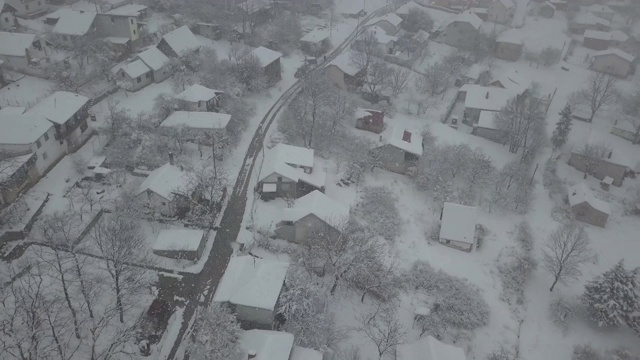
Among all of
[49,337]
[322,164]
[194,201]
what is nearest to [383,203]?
[322,164]

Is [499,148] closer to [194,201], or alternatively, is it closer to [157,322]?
[194,201]

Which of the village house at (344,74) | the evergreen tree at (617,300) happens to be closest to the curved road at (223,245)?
the village house at (344,74)

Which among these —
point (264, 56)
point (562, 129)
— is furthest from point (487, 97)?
point (264, 56)

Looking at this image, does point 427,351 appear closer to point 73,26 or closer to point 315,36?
point 315,36

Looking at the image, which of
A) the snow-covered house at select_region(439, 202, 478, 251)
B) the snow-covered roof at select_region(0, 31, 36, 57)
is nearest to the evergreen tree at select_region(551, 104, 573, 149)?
the snow-covered house at select_region(439, 202, 478, 251)

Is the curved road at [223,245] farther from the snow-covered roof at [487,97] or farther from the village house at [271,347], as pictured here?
the snow-covered roof at [487,97]

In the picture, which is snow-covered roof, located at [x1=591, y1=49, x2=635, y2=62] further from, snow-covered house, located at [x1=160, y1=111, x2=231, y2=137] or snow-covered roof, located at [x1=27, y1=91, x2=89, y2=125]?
snow-covered roof, located at [x1=27, y1=91, x2=89, y2=125]

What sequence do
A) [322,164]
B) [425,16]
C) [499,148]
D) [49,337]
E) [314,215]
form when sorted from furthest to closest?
[425,16] < [499,148] < [322,164] < [314,215] < [49,337]
